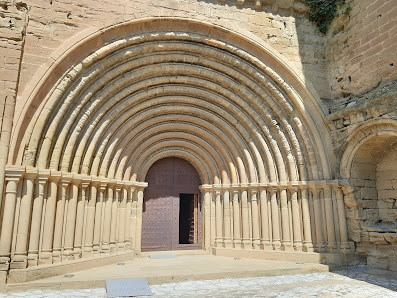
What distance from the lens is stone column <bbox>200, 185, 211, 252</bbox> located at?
7454mm

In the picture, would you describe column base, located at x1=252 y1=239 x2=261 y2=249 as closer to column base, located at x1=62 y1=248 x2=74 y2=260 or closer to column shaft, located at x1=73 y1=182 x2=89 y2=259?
column shaft, located at x1=73 y1=182 x2=89 y2=259

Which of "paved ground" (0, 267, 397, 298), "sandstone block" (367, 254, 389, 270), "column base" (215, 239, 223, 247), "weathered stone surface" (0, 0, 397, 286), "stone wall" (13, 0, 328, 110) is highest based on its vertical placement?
"stone wall" (13, 0, 328, 110)

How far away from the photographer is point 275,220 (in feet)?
→ 22.4

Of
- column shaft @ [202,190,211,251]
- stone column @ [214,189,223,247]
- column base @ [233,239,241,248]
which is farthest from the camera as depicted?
column shaft @ [202,190,211,251]

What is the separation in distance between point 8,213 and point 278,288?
440cm

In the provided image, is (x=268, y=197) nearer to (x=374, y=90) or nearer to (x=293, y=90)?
(x=293, y=90)

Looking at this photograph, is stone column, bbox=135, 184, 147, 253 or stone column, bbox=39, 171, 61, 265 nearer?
stone column, bbox=39, 171, 61, 265

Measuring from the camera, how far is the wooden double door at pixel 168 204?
295 inches

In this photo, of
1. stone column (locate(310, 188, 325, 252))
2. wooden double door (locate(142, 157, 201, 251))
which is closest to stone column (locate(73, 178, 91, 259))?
wooden double door (locate(142, 157, 201, 251))

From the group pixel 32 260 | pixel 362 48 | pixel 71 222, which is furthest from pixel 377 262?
pixel 32 260

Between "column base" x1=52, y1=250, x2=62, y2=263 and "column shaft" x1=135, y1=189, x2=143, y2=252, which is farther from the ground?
"column shaft" x1=135, y1=189, x2=143, y2=252

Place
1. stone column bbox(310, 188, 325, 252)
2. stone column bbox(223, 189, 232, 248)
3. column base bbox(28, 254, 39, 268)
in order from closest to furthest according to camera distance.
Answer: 1. column base bbox(28, 254, 39, 268)
2. stone column bbox(310, 188, 325, 252)
3. stone column bbox(223, 189, 232, 248)

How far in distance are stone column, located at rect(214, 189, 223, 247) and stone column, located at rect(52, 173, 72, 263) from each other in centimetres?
356

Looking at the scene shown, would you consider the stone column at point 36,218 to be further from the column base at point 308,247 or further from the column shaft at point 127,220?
the column base at point 308,247
